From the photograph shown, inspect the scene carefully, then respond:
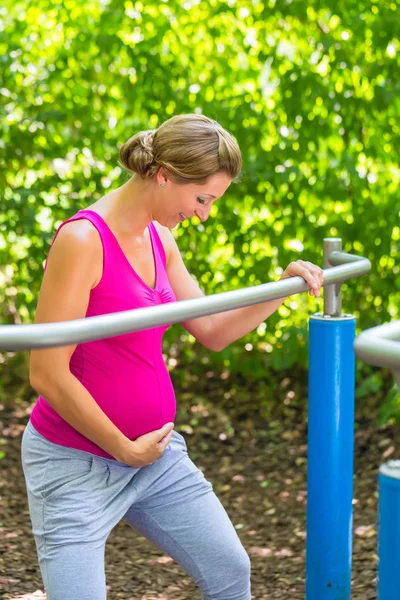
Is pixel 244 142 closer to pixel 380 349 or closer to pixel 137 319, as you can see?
pixel 137 319

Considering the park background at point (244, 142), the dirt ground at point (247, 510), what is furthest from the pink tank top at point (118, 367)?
the park background at point (244, 142)

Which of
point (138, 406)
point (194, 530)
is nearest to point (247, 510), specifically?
point (194, 530)

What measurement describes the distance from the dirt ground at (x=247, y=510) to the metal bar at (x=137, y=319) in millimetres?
1700

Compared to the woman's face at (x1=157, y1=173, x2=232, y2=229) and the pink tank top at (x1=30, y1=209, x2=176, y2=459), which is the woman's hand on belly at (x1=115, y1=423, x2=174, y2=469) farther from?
the woman's face at (x1=157, y1=173, x2=232, y2=229)

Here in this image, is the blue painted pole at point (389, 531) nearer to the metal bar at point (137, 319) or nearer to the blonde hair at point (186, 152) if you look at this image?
the metal bar at point (137, 319)

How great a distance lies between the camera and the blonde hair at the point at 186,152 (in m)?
2.33

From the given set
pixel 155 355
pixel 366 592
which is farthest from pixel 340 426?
pixel 366 592

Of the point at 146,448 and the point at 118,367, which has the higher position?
the point at 118,367

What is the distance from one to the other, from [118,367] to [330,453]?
720mm

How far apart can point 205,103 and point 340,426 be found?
268 centimetres

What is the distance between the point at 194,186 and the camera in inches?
92.6

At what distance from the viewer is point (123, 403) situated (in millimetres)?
2328

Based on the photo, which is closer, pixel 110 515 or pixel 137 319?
pixel 137 319

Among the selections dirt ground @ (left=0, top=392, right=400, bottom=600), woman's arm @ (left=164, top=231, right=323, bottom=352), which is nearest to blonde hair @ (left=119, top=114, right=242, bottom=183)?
woman's arm @ (left=164, top=231, right=323, bottom=352)
